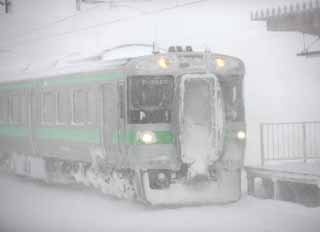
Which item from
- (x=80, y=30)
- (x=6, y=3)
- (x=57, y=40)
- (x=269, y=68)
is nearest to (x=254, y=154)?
(x=269, y=68)

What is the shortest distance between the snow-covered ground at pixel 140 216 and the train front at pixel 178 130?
376 mm

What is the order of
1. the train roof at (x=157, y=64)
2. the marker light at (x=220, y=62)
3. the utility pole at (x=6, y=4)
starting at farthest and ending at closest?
the marker light at (x=220, y=62) < the train roof at (x=157, y=64) < the utility pole at (x=6, y=4)

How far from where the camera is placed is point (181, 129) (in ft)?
36.1

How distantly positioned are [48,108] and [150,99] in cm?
409

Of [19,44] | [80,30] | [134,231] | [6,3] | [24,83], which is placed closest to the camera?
[134,231]

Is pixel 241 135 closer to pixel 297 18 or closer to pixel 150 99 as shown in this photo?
pixel 150 99

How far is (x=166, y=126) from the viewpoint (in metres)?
11.1

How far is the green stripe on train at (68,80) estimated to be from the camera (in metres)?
11.7

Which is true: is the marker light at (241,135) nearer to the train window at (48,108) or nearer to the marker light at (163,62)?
the marker light at (163,62)

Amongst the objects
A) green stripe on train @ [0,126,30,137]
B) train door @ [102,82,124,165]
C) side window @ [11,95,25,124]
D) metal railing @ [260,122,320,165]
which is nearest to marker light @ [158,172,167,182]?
train door @ [102,82,124,165]

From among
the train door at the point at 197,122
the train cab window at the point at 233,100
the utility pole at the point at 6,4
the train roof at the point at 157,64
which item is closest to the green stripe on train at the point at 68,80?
the train roof at the point at 157,64

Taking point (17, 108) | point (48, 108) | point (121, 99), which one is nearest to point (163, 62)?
point (121, 99)

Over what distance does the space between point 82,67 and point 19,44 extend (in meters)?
7.06

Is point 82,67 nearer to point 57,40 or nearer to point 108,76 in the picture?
point 108,76
